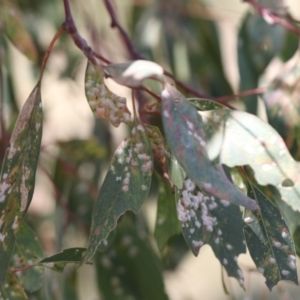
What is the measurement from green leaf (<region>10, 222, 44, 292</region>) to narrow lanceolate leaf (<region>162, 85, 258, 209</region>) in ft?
1.02

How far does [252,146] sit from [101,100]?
0.16 metres

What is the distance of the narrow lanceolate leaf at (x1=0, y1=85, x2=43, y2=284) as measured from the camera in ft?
2.23

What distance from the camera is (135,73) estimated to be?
0.60m

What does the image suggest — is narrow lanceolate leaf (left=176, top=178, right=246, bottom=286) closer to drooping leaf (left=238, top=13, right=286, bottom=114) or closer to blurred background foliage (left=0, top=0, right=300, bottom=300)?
blurred background foliage (left=0, top=0, right=300, bottom=300)

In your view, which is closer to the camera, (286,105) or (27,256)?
(27,256)

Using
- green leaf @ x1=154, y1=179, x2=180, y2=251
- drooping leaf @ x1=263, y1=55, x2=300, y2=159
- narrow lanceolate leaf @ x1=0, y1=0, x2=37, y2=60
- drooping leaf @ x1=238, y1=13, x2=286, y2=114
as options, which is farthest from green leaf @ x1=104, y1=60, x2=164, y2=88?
drooping leaf @ x1=238, y1=13, x2=286, y2=114

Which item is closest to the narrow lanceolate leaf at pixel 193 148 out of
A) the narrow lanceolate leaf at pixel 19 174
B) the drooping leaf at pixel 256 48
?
the narrow lanceolate leaf at pixel 19 174

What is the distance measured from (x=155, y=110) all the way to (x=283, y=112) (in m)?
0.28

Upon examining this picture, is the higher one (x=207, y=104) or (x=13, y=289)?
(x=207, y=104)

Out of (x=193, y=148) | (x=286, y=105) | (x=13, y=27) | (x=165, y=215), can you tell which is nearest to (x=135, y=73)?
(x=193, y=148)

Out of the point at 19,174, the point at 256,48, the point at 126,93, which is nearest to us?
the point at 19,174

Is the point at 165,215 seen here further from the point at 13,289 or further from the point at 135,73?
the point at 135,73

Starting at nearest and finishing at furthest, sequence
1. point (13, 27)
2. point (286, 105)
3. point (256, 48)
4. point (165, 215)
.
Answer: point (165, 215) → point (286, 105) → point (13, 27) → point (256, 48)

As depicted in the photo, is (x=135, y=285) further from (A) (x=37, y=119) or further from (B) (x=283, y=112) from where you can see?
(A) (x=37, y=119)
